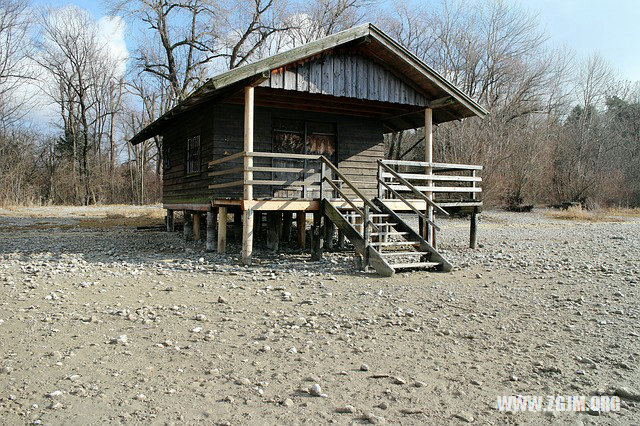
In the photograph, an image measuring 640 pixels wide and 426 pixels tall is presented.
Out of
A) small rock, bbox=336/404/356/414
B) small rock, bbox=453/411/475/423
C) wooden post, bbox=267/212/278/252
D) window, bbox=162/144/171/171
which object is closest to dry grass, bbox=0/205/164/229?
window, bbox=162/144/171/171

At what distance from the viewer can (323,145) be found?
14.1m

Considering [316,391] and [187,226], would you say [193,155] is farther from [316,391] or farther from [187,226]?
[316,391]

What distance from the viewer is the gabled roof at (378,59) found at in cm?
984

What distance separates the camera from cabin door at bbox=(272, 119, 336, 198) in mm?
13609

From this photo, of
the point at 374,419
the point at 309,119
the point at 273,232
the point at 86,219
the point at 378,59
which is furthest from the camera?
the point at 86,219

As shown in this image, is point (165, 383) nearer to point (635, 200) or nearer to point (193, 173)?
point (193, 173)

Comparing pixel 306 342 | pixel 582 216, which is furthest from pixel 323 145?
pixel 582 216

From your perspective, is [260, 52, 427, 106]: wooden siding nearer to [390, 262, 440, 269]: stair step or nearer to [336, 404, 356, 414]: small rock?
[390, 262, 440, 269]: stair step

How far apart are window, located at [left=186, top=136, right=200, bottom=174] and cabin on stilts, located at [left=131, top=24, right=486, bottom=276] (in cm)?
Result: 3

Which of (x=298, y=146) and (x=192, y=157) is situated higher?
(x=298, y=146)

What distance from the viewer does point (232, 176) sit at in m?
12.9

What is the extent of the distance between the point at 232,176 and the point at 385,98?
444 cm

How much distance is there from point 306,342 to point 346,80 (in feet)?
26.3

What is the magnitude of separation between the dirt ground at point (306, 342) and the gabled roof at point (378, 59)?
12.3 feet
